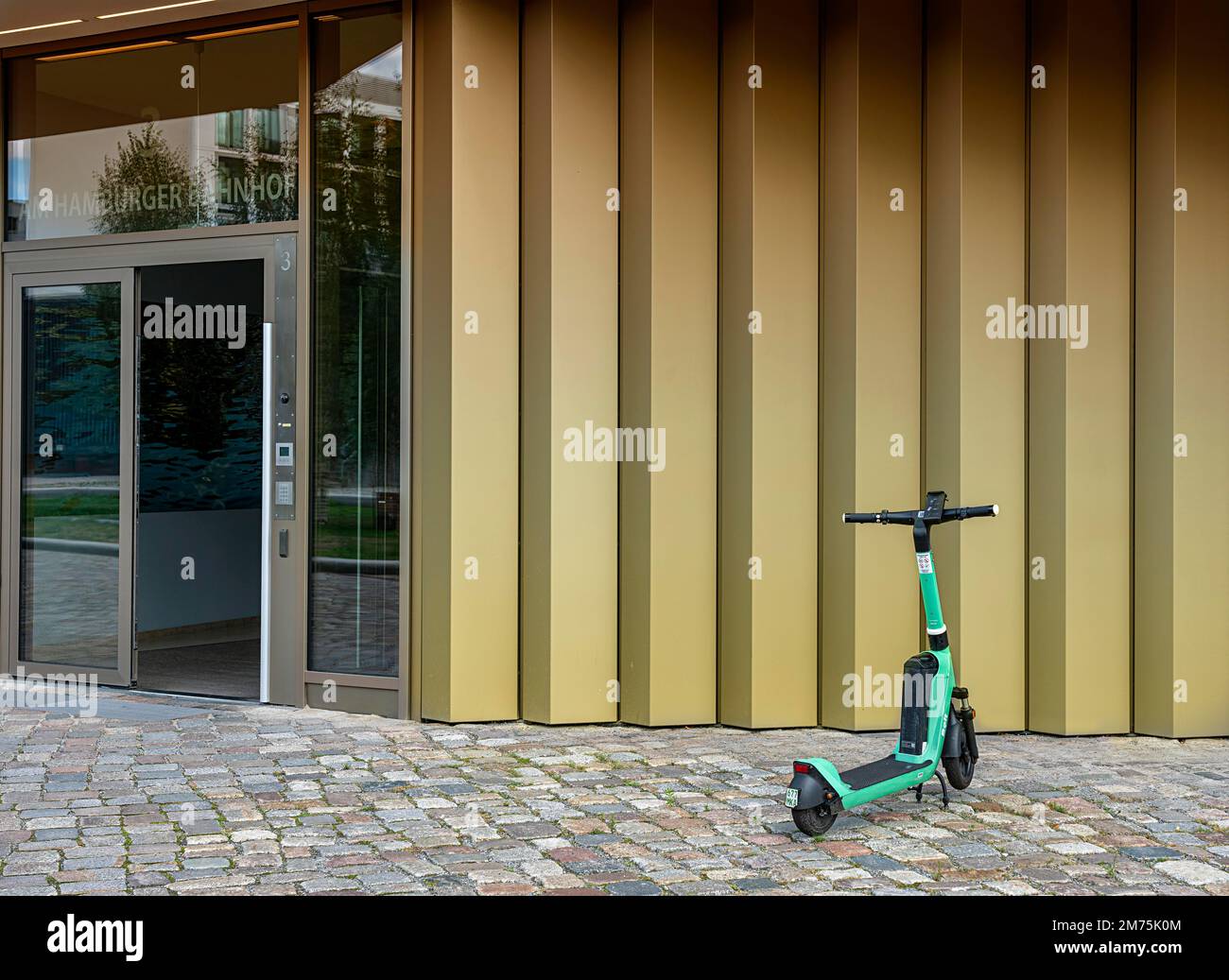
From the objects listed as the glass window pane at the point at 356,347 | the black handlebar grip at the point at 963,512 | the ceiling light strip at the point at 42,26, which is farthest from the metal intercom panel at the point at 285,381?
the black handlebar grip at the point at 963,512

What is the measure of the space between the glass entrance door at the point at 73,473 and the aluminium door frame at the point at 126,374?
0.01 metres

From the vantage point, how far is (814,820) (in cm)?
500

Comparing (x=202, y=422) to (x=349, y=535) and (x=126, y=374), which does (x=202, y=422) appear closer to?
(x=126, y=374)

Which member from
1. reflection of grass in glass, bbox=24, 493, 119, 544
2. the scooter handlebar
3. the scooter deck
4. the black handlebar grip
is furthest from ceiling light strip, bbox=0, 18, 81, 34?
the scooter deck

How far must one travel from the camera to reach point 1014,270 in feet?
22.9

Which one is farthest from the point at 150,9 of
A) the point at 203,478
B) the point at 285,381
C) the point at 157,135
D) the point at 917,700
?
the point at 917,700

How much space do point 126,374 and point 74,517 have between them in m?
1.00

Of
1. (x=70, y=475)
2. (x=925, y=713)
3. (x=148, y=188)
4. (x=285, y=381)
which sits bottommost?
(x=925, y=713)

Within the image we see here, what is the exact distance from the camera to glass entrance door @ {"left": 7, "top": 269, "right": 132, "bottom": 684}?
8.23 m

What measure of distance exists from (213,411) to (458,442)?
12.3ft

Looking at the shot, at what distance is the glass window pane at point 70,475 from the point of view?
8.28m

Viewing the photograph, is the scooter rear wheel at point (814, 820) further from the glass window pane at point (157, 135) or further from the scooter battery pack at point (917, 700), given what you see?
the glass window pane at point (157, 135)
